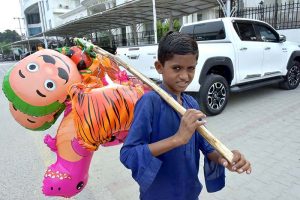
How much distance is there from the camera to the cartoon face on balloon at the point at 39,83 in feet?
6.49

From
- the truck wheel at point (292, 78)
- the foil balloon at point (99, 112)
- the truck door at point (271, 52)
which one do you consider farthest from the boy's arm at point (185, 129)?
the truck wheel at point (292, 78)

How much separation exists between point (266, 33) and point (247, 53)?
1136 mm

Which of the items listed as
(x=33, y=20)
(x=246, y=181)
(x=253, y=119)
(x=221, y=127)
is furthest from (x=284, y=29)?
(x=33, y=20)

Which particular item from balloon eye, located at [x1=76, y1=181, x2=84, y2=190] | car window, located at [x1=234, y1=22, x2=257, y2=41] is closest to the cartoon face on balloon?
balloon eye, located at [x1=76, y1=181, x2=84, y2=190]

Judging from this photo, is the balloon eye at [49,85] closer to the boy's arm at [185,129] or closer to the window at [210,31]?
the boy's arm at [185,129]

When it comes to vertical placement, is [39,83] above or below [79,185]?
above

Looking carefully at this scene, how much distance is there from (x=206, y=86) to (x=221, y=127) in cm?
77

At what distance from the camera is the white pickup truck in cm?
499

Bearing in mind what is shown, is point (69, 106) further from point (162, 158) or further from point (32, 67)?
point (162, 158)

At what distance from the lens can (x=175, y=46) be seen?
4.32ft

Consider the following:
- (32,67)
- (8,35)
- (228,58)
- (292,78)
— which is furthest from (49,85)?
(8,35)

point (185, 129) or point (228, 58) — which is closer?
point (185, 129)

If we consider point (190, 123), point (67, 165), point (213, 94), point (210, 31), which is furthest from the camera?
point (210, 31)

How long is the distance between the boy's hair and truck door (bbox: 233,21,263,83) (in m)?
4.43
